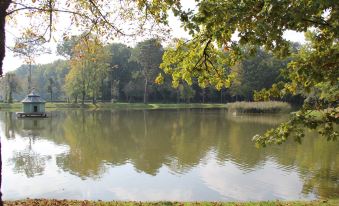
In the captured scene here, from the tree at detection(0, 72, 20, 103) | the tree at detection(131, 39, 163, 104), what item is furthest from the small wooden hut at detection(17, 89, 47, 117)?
the tree at detection(131, 39, 163, 104)

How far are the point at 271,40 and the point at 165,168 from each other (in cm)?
1098

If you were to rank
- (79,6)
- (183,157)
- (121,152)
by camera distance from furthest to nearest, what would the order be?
(121,152), (183,157), (79,6)

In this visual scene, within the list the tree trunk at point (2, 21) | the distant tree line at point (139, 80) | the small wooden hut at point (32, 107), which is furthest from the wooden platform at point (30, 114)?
the tree trunk at point (2, 21)

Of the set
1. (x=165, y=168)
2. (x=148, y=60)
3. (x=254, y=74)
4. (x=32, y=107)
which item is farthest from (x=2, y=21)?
(x=148, y=60)

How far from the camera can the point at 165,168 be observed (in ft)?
53.5

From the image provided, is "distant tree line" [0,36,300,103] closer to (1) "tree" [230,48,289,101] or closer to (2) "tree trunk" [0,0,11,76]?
(1) "tree" [230,48,289,101]

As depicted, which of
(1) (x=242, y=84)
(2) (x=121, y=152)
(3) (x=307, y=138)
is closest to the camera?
(2) (x=121, y=152)

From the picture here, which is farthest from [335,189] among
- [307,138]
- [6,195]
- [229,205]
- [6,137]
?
[6,137]

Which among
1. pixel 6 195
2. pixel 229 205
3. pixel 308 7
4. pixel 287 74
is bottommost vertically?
pixel 6 195

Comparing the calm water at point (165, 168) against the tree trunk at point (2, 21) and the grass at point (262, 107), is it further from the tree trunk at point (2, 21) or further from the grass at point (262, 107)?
the grass at point (262, 107)

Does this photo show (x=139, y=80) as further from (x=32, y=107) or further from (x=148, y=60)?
(x=32, y=107)

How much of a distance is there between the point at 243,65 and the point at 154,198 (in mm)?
65644

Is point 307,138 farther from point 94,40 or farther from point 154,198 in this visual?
point 94,40

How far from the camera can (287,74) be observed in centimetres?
686
